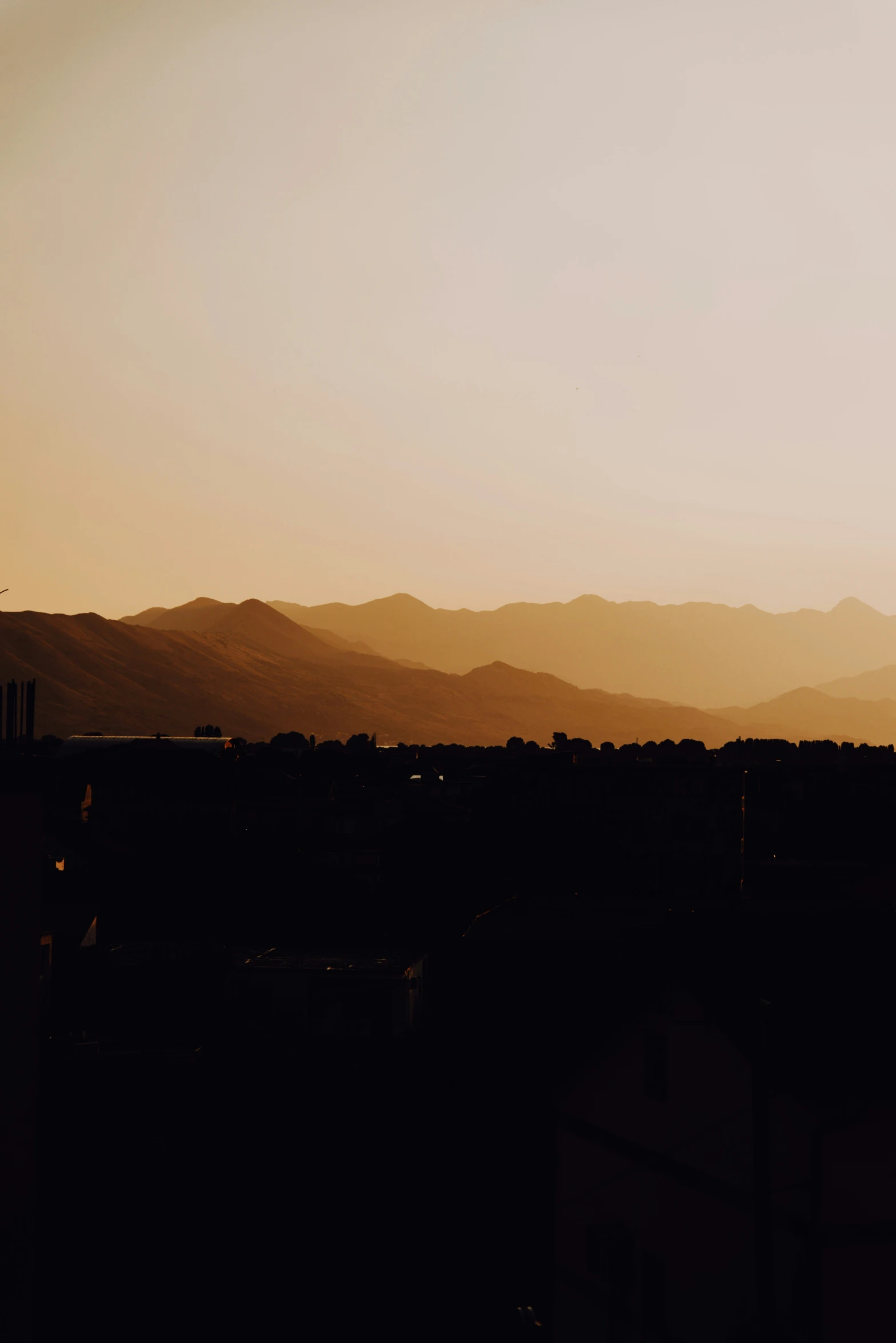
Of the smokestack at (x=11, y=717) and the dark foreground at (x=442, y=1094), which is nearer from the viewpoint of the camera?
the smokestack at (x=11, y=717)

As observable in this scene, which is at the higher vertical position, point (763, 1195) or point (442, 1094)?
point (763, 1195)

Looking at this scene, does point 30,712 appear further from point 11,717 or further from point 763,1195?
point 763,1195

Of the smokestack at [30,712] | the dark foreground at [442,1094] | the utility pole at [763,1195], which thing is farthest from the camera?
the dark foreground at [442,1094]

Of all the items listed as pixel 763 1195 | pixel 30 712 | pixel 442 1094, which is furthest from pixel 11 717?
pixel 442 1094

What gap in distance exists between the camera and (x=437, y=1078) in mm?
29484

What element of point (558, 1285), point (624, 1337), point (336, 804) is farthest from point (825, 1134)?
point (336, 804)

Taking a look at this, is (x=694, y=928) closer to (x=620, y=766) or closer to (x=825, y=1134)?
(x=825, y=1134)

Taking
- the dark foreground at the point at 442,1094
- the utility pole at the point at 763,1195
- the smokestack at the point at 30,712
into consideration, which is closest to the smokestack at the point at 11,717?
the smokestack at the point at 30,712

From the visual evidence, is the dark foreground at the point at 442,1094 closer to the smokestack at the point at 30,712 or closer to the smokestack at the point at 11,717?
the smokestack at the point at 30,712

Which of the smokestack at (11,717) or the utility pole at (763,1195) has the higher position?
the smokestack at (11,717)

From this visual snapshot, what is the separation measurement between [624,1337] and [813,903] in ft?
44.2

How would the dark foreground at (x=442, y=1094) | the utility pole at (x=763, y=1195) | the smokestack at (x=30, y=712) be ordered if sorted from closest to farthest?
the utility pole at (x=763, y=1195) < the smokestack at (x=30, y=712) < the dark foreground at (x=442, y=1094)

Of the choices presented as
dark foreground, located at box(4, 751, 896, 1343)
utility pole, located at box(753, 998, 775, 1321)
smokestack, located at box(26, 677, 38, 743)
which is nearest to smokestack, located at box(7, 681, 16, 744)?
smokestack, located at box(26, 677, 38, 743)

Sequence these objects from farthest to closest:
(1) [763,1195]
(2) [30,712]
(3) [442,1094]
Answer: (3) [442,1094] → (2) [30,712] → (1) [763,1195]
